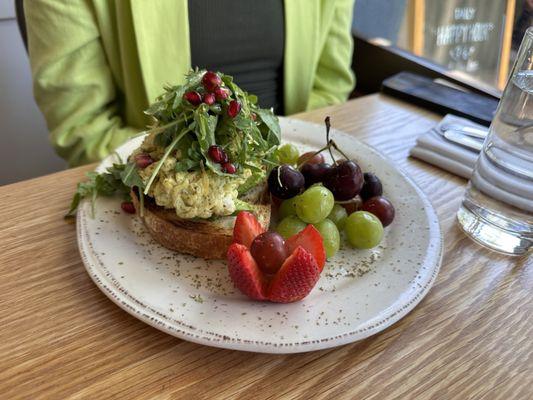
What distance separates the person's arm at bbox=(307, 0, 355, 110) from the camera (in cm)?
171

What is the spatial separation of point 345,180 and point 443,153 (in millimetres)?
389

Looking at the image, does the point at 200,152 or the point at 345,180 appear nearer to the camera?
the point at 200,152

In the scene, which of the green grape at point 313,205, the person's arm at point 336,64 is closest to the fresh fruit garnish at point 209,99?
the green grape at point 313,205

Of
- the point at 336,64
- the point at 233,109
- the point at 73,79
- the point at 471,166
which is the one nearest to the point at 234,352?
the point at 233,109

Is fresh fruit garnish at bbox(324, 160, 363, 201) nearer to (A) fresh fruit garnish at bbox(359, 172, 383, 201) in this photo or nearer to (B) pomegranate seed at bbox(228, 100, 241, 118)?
(A) fresh fruit garnish at bbox(359, 172, 383, 201)

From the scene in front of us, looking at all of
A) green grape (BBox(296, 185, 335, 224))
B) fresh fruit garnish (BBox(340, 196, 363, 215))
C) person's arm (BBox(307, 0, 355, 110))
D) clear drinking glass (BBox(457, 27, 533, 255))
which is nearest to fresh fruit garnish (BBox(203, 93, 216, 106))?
green grape (BBox(296, 185, 335, 224))

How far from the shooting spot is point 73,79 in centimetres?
126

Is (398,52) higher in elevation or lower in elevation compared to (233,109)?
lower

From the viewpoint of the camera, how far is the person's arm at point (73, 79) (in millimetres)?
1207

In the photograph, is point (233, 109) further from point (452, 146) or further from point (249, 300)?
point (452, 146)

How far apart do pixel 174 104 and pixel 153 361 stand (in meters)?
0.42

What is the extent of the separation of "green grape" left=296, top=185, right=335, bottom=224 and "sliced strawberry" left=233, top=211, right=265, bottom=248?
116mm

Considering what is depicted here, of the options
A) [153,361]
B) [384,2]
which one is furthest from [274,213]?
[384,2]

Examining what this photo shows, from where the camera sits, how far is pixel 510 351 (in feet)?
2.44
